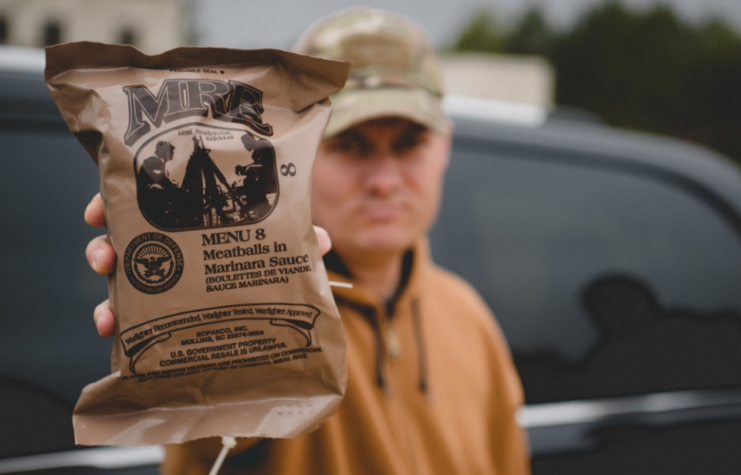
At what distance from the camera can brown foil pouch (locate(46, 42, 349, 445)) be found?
74 cm

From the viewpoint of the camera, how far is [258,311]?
755mm

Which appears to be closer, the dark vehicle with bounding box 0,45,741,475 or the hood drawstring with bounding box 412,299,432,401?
the hood drawstring with bounding box 412,299,432,401

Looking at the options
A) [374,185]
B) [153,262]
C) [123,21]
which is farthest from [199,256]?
[123,21]

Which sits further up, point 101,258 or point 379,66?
point 379,66

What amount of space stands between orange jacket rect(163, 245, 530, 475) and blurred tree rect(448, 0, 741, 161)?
69.9ft

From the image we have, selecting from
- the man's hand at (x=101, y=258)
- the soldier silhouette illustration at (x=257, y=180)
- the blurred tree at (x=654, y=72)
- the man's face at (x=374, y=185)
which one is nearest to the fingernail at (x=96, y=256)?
the man's hand at (x=101, y=258)

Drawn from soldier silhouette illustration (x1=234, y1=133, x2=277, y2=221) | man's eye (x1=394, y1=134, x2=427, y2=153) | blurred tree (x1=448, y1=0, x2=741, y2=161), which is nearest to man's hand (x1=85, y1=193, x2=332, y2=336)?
soldier silhouette illustration (x1=234, y1=133, x2=277, y2=221)

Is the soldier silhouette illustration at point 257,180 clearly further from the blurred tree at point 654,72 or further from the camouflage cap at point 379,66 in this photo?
the blurred tree at point 654,72

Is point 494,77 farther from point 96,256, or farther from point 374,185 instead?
point 96,256

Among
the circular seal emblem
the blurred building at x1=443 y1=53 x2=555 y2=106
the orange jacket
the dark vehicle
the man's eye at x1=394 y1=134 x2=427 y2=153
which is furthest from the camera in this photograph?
the blurred building at x1=443 y1=53 x2=555 y2=106

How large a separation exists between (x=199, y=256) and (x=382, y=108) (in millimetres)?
530

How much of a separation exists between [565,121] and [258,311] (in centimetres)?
134

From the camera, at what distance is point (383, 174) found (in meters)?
1.12

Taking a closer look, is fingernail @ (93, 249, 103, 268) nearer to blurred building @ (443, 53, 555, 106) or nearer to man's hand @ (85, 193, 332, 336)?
man's hand @ (85, 193, 332, 336)
